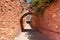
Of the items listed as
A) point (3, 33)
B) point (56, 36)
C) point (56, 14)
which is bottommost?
point (56, 36)

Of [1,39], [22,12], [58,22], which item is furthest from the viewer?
[22,12]

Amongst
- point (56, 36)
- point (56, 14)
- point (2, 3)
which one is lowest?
point (56, 36)

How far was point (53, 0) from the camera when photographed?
223 inches

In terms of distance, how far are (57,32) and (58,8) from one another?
41.2 inches

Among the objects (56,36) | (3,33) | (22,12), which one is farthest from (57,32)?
(22,12)

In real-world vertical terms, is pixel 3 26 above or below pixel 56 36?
above

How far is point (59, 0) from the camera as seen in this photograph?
5.02 m

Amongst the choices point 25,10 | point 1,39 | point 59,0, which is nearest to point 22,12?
point 25,10

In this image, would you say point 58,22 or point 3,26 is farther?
point 58,22

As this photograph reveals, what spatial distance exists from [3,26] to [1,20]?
26 cm

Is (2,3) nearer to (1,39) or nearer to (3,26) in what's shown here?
(3,26)

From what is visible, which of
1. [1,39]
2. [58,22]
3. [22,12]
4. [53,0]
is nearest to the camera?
[1,39]

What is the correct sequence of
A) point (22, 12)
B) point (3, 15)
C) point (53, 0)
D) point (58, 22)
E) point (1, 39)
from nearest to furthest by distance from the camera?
1. point (1, 39)
2. point (3, 15)
3. point (58, 22)
4. point (53, 0)
5. point (22, 12)

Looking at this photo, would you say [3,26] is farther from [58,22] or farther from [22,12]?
[22,12]
